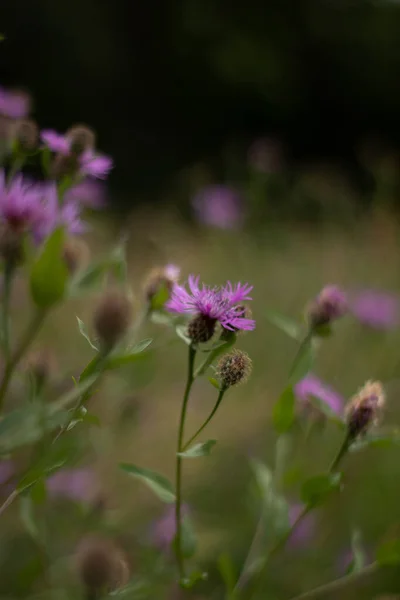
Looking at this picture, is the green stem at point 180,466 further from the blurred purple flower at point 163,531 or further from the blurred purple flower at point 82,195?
the blurred purple flower at point 163,531

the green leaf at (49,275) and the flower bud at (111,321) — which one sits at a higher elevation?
the green leaf at (49,275)

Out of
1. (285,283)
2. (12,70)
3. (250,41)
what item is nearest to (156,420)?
(285,283)

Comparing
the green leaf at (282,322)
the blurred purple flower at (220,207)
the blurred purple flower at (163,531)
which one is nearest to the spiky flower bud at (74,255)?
the green leaf at (282,322)

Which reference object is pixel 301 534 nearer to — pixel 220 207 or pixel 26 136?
pixel 26 136

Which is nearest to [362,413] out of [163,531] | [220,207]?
[163,531]

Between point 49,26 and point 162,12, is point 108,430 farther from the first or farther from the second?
point 162,12

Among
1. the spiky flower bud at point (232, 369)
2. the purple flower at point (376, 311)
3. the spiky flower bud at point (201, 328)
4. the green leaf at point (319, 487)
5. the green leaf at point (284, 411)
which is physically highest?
the spiky flower bud at point (201, 328)
